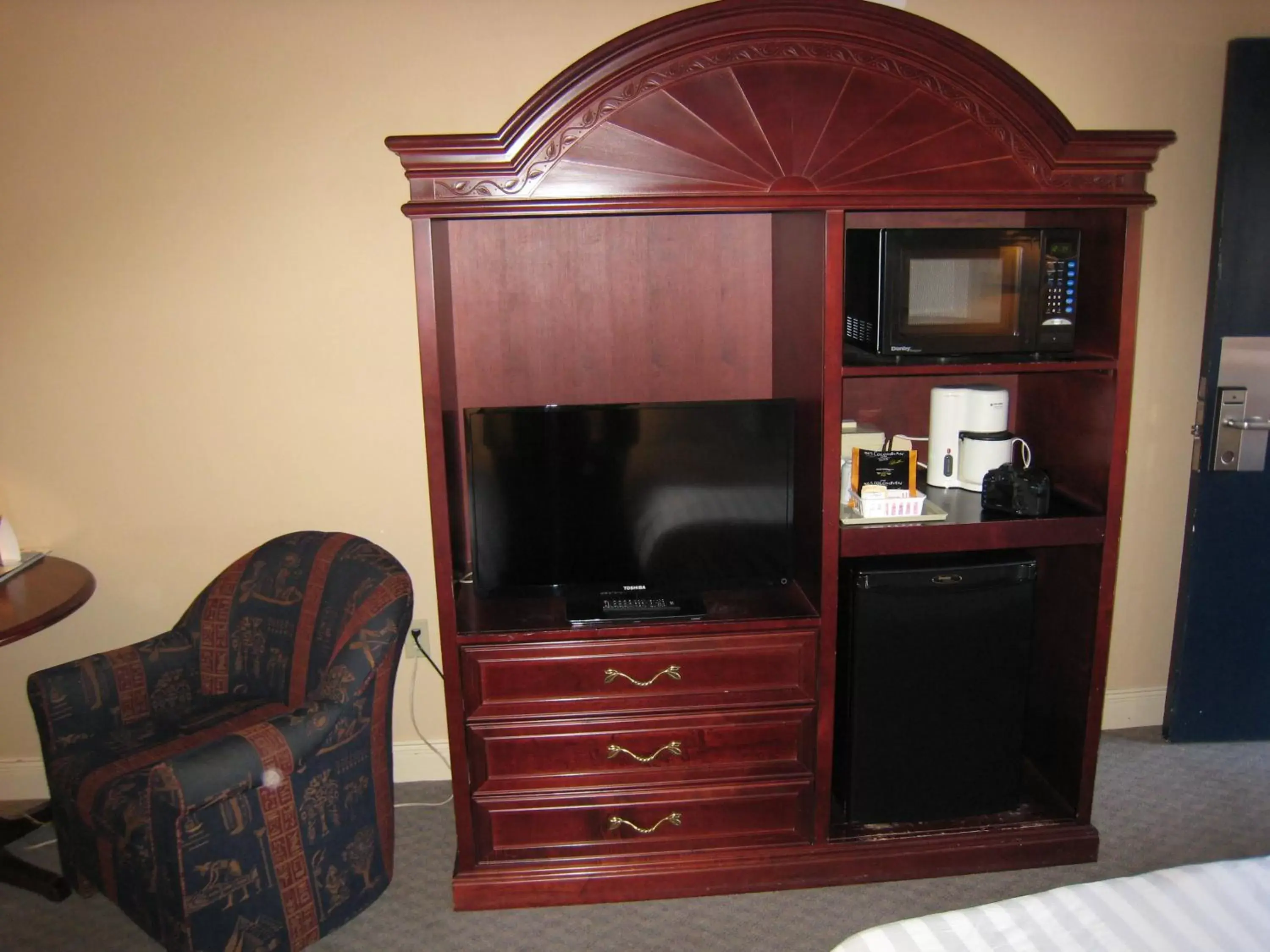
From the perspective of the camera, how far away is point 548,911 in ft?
7.66

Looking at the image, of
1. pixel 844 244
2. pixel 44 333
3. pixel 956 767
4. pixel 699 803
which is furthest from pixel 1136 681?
pixel 44 333

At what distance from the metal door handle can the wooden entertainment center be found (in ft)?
2.13

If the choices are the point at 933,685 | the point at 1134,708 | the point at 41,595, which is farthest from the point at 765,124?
the point at 1134,708

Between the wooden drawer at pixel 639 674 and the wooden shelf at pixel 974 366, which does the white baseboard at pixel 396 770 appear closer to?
the wooden drawer at pixel 639 674

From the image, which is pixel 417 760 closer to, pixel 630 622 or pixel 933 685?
pixel 630 622

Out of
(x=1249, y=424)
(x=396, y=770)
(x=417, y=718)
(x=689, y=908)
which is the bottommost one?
(x=689, y=908)

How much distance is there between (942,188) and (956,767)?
144 centimetres

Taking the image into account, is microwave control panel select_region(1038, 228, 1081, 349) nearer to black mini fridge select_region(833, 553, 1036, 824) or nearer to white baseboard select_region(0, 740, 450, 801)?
black mini fridge select_region(833, 553, 1036, 824)

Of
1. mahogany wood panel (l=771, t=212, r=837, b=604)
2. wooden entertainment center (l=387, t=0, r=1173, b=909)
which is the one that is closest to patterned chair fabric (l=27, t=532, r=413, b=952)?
wooden entertainment center (l=387, t=0, r=1173, b=909)

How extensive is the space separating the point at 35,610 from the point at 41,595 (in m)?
0.11

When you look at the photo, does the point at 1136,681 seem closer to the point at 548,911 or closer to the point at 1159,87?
the point at 1159,87

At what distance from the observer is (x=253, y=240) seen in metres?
2.55

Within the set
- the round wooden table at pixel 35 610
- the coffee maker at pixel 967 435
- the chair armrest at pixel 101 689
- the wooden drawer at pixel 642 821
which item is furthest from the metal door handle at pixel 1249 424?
the round wooden table at pixel 35 610

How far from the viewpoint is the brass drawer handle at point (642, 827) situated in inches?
92.3
